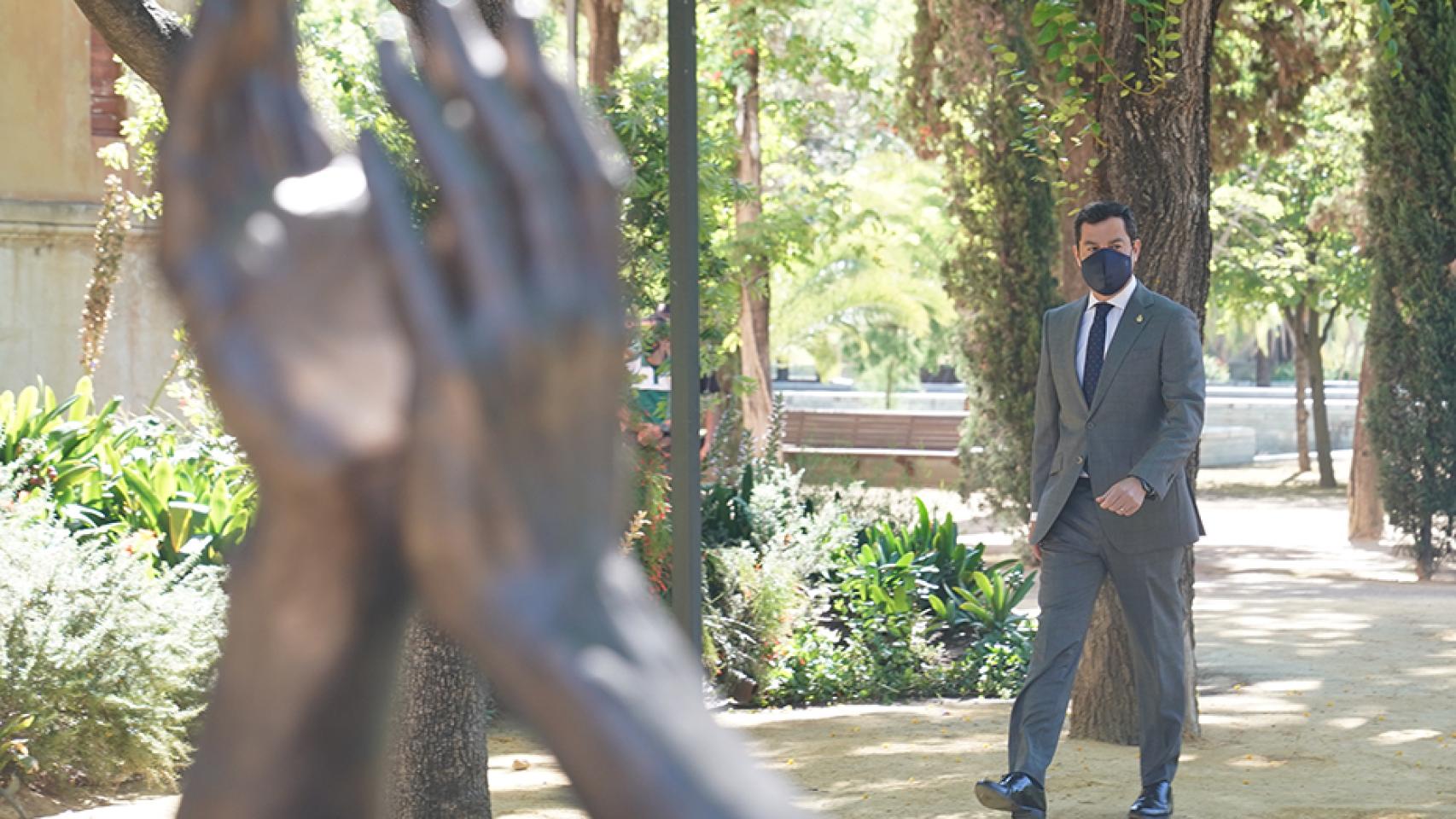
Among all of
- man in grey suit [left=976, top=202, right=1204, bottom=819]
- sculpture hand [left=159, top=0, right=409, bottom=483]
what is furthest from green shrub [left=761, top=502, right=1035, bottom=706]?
sculpture hand [left=159, top=0, right=409, bottom=483]

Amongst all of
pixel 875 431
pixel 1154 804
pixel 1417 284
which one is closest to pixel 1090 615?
pixel 1154 804

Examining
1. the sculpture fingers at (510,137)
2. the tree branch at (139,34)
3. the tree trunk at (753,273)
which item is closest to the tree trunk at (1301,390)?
the tree trunk at (753,273)

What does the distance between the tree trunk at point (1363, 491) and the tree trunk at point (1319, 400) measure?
27.6 feet

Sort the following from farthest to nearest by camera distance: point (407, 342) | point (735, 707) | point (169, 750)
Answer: point (735, 707) → point (169, 750) → point (407, 342)

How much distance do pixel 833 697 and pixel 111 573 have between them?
409 cm

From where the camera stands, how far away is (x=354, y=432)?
175 centimetres

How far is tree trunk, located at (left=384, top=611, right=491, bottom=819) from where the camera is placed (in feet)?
19.8

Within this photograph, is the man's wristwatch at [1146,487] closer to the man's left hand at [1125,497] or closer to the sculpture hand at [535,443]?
the man's left hand at [1125,497]

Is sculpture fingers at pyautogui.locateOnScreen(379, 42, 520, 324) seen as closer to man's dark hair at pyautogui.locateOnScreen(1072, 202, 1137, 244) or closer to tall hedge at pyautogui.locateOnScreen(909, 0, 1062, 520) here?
man's dark hair at pyautogui.locateOnScreen(1072, 202, 1137, 244)

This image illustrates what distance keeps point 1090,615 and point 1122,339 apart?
104 cm

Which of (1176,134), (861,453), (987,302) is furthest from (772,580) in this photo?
(861,453)

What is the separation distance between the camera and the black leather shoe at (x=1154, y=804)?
6465 mm

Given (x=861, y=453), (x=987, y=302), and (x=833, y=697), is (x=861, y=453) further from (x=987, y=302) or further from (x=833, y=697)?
(x=833, y=697)

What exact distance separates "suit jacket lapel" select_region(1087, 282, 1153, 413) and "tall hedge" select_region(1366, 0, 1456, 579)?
11.4 metres
